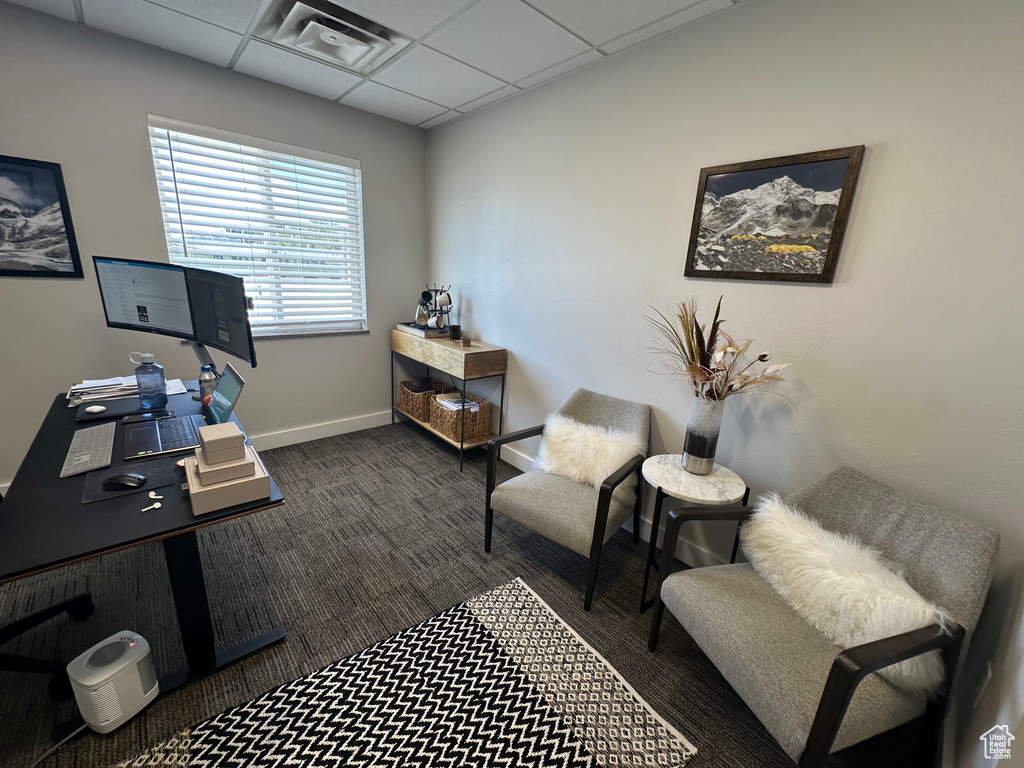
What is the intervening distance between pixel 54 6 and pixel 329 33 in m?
1.29

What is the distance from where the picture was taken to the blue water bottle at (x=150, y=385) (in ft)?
6.21

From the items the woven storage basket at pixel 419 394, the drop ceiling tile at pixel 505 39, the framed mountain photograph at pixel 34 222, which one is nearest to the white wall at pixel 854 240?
the drop ceiling tile at pixel 505 39

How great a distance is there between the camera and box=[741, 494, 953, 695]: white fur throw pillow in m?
1.12

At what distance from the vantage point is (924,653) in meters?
1.08

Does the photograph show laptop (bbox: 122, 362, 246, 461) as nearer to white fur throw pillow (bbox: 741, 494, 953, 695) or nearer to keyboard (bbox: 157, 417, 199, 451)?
keyboard (bbox: 157, 417, 199, 451)

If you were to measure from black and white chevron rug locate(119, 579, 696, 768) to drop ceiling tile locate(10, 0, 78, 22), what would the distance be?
125 inches

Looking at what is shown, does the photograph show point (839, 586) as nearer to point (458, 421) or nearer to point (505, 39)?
point (458, 421)

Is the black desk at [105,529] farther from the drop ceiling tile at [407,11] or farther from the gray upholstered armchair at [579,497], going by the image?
the drop ceiling tile at [407,11]

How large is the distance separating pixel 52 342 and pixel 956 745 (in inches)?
170

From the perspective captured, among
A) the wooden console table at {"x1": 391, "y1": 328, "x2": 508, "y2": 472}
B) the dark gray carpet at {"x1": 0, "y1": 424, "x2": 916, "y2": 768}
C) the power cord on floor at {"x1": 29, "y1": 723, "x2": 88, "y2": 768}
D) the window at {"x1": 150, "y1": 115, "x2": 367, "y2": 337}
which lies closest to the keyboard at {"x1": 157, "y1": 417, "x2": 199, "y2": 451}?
the dark gray carpet at {"x1": 0, "y1": 424, "x2": 916, "y2": 768}

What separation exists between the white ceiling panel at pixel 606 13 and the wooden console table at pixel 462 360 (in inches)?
72.3

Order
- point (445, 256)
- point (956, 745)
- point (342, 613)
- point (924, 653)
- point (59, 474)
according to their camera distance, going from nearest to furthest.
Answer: point (924, 653), point (956, 745), point (59, 474), point (342, 613), point (445, 256)

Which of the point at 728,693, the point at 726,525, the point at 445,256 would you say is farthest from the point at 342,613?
the point at 445,256

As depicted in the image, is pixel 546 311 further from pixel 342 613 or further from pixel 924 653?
pixel 924 653
